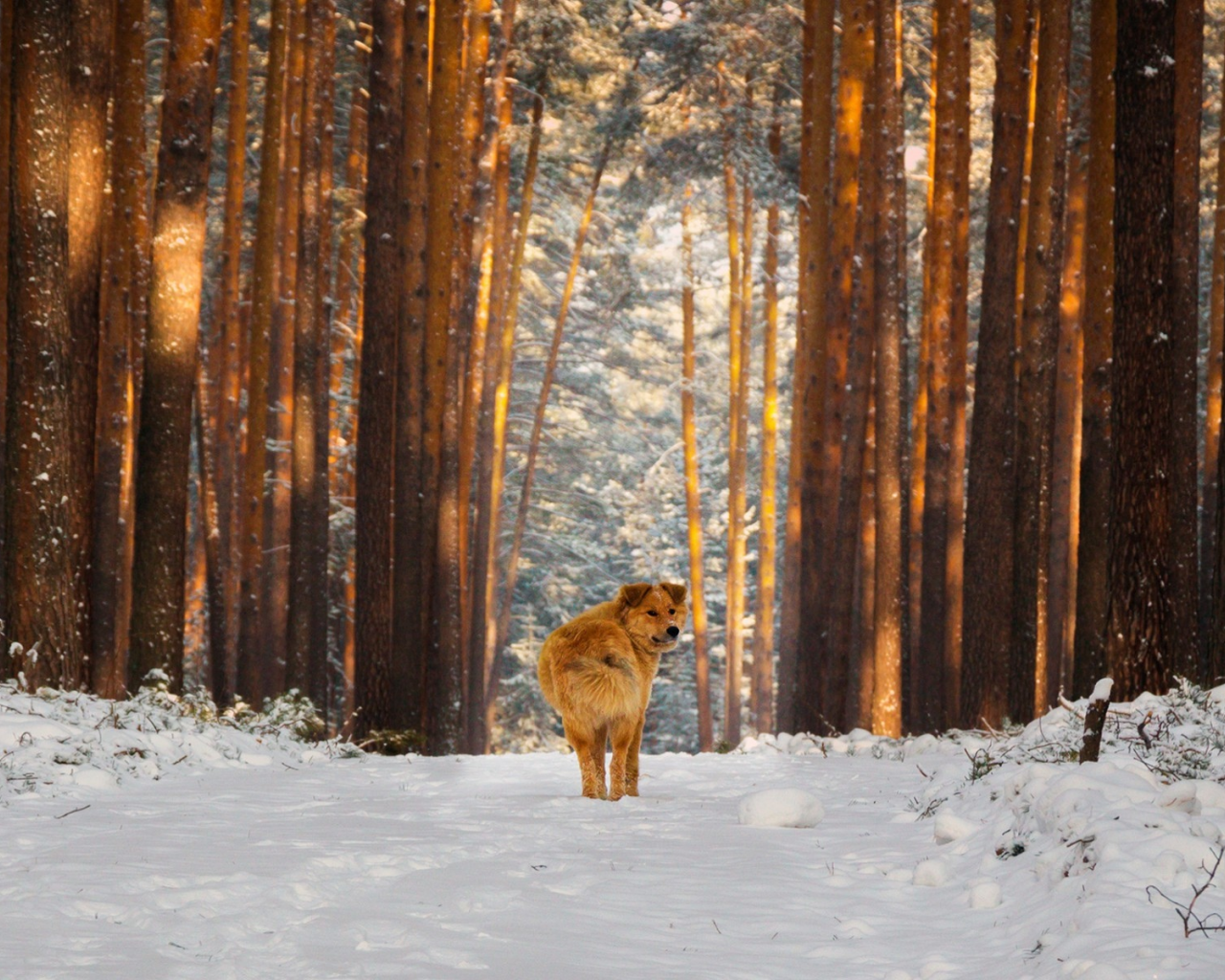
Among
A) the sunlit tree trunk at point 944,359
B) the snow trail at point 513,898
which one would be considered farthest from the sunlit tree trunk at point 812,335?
the snow trail at point 513,898

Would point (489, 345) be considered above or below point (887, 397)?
above

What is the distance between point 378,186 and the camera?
14.9 m

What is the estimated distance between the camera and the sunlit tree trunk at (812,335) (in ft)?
58.1

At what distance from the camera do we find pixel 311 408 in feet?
64.3

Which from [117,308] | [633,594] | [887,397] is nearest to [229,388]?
[117,308]

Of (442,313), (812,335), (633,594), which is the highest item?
(812,335)

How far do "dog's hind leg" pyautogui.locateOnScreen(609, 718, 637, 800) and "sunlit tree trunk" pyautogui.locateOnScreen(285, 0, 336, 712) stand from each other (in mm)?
11128

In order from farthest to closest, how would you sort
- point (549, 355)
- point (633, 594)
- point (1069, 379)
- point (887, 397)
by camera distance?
1. point (549, 355)
2. point (1069, 379)
3. point (887, 397)
4. point (633, 594)

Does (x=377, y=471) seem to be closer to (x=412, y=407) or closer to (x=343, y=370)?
(x=412, y=407)

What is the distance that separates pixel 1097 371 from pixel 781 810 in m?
8.73

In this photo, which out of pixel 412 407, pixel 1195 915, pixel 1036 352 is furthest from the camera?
pixel 1036 352

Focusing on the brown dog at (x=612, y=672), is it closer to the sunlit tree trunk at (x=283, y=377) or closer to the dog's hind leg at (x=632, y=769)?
the dog's hind leg at (x=632, y=769)

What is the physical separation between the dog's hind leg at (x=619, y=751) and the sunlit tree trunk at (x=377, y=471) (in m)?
6.76

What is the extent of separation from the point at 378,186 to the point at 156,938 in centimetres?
1218
